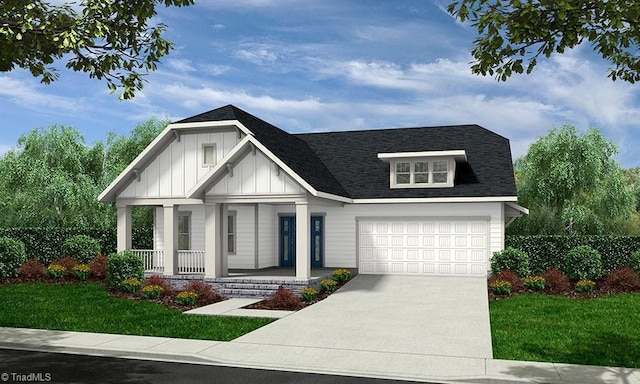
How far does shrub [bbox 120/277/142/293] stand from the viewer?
20.4 metres

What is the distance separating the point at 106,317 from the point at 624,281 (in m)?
18.2

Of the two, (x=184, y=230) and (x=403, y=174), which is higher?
(x=403, y=174)

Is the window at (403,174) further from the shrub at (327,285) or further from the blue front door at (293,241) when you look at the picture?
the shrub at (327,285)

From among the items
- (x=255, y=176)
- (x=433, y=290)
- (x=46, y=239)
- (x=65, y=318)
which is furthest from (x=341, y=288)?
(x=46, y=239)

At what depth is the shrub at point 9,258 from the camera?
2461 centimetres

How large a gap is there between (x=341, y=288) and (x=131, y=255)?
7809mm

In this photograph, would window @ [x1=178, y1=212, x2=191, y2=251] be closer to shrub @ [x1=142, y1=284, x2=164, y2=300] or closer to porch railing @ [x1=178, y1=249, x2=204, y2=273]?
porch railing @ [x1=178, y1=249, x2=204, y2=273]

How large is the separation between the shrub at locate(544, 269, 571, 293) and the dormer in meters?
5.38

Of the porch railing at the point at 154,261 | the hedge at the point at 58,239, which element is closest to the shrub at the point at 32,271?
the hedge at the point at 58,239

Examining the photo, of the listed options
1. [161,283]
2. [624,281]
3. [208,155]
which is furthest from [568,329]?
[208,155]

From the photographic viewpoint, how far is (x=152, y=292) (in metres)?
19.5

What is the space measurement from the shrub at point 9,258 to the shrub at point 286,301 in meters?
13.0

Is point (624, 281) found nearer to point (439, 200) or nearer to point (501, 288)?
point (501, 288)

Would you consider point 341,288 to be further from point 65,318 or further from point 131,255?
point 65,318
